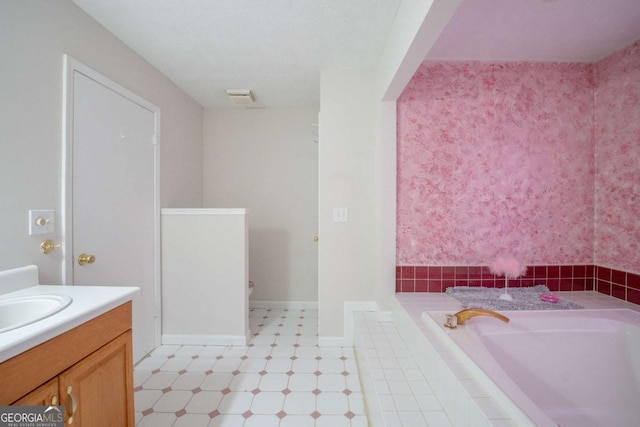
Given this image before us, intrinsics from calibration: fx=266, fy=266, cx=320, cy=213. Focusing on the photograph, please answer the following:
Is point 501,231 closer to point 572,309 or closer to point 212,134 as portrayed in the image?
point 572,309

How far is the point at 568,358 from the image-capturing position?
1.43 meters

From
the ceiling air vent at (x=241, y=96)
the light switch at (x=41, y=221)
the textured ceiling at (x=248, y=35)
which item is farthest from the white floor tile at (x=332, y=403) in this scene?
the ceiling air vent at (x=241, y=96)

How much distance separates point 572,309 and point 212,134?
3.49 m

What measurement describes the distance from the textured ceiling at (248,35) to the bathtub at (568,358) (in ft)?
6.05

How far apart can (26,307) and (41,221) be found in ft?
1.55

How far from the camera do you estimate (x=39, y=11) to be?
4.29 feet

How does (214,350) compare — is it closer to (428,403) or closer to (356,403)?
(356,403)

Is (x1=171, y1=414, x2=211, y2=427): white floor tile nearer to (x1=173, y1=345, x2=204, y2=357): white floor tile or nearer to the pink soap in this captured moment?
(x1=173, y1=345, x2=204, y2=357): white floor tile

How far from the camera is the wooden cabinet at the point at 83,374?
758mm

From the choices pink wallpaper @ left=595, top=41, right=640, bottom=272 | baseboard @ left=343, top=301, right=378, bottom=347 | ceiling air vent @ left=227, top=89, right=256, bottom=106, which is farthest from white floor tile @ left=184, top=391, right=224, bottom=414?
pink wallpaper @ left=595, top=41, right=640, bottom=272

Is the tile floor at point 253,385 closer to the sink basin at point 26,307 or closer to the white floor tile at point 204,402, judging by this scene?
the white floor tile at point 204,402

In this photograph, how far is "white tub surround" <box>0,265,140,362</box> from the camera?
0.75 m

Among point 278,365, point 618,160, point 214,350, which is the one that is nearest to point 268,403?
point 278,365

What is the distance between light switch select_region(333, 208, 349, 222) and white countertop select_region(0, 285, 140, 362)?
1419 millimetres
